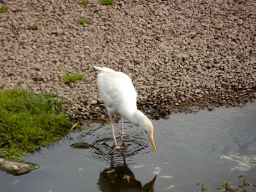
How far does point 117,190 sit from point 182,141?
1.53 metres

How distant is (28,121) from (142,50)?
3.40 m

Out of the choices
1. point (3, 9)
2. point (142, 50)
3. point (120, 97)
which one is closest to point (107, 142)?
point (120, 97)

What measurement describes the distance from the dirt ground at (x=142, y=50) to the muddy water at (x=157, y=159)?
0.56 m

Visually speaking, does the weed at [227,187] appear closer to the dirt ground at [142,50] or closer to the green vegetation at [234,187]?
the green vegetation at [234,187]

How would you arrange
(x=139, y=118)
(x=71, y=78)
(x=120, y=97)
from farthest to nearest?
(x=71, y=78) < (x=120, y=97) < (x=139, y=118)

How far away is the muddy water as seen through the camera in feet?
15.1

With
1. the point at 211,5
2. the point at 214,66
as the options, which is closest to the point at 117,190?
the point at 214,66

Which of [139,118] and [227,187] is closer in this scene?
[227,187]

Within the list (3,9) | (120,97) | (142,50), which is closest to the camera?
(120,97)

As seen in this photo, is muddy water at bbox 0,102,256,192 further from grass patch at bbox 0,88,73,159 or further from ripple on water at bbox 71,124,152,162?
grass patch at bbox 0,88,73,159

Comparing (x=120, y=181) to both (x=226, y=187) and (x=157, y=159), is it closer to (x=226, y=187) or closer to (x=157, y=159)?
Answer: (x=157, y=159)

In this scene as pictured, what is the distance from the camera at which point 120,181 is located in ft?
15.4

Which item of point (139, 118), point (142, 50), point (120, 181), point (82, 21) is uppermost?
point (82, 21)

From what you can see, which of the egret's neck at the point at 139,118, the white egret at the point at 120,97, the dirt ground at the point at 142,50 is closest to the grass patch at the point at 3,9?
the dirt ground at the point at 142,50
